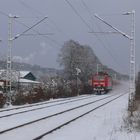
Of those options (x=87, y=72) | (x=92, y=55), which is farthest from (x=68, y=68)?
(x=92, y=55)

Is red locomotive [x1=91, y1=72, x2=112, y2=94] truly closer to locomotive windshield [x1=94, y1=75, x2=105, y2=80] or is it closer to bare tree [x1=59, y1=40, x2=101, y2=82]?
locomotive windshield [x1=94, y1=75, x2=105, y2=80]

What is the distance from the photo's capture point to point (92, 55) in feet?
436

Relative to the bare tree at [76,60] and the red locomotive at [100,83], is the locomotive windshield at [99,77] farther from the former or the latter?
the bare tree at [76,60]

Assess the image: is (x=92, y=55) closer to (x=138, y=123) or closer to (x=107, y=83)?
(x=107, y=83)

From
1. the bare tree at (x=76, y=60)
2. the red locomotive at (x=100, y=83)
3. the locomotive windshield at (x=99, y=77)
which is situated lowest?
the red locomotive at (x=100, y=83)

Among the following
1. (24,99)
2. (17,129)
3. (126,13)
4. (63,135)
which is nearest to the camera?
(63,135)

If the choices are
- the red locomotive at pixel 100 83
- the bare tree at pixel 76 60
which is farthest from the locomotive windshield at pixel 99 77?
the bare tree at pixel 76 60

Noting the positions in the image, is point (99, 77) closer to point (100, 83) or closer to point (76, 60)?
point (100, 83)

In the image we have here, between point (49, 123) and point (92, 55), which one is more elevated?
point (92, 55)

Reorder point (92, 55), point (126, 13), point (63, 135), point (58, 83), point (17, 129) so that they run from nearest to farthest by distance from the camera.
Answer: point (63, 135) < point (17, 129) < point (126, 13) < point (58, 83) < point (92, 55)

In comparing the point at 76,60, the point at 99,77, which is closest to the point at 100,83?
the point at 99,77

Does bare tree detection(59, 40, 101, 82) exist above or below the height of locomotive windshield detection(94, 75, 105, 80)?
above

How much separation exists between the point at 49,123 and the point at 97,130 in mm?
3534

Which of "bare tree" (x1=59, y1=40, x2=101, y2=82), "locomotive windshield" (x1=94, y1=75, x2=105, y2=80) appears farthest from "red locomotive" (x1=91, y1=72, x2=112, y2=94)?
"bare tree" (x1=59, y1=40, x2=101, y2=82)
